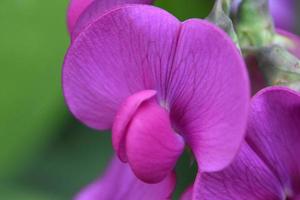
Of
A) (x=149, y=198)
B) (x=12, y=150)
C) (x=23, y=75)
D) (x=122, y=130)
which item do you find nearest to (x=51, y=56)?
(x=23, y=75)

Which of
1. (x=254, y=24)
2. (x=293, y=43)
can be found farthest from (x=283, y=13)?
(x=254, y=24)

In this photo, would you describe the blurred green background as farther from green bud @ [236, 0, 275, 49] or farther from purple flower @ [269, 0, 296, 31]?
green bud @ [236, 0, 275, 49]

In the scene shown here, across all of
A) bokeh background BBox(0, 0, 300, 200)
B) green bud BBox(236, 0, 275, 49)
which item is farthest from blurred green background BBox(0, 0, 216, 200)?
green bud BBox(236, 0, 275, 49)

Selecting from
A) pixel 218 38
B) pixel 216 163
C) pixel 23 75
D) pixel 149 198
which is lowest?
pixel 23 75

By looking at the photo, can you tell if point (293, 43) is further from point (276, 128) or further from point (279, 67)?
point (276, 128)

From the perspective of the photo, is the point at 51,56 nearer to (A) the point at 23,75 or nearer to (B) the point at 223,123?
(A) the point at 23,75

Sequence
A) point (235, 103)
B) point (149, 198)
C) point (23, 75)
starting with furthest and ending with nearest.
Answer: point (23, 75) < point (149, 198) < point (235, 103)
